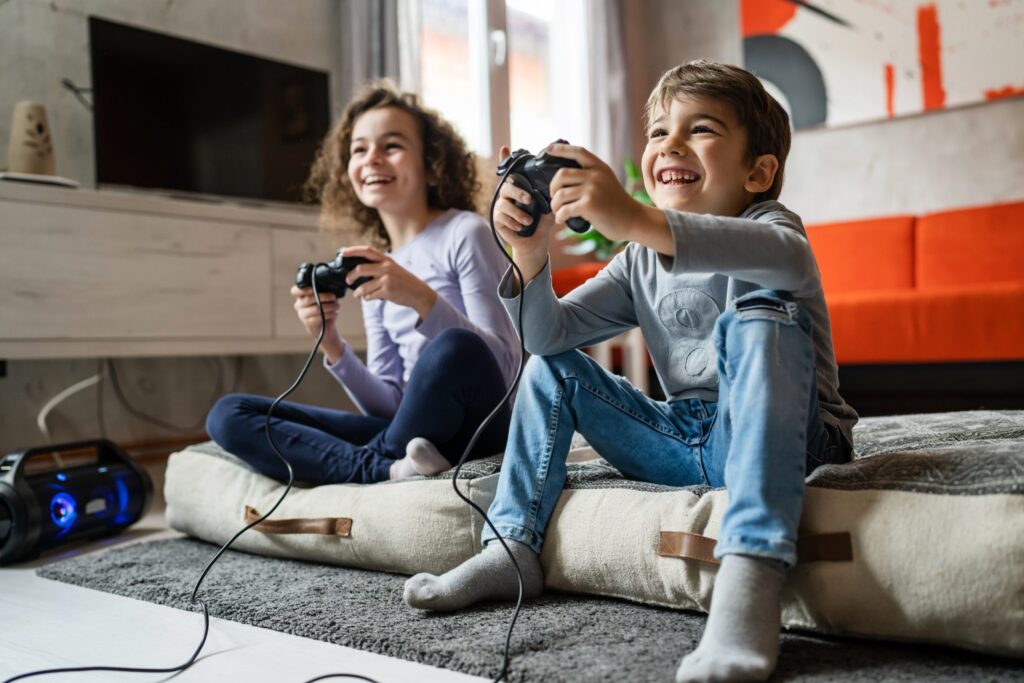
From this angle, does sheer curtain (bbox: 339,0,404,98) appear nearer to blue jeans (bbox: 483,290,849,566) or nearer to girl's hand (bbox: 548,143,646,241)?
blue jeans (bbox: 483,290,849,566)

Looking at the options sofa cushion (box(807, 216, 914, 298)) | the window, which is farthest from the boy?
sofa cushion (box(807, 216, 914, 298))

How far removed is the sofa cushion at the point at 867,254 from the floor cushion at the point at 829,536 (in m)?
2.15

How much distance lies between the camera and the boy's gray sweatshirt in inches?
36.6

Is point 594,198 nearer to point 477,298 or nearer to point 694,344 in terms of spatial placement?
point 694,344

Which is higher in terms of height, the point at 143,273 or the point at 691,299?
the point at 143,273

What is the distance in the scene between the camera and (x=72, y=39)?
2.74 m

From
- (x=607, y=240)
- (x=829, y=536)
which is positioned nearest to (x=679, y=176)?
(x=829, y=536)

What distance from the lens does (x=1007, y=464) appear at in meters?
0.94

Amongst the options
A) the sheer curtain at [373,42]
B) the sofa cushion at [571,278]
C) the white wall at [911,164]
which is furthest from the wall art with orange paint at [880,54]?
the sheer curtain at [373,42]

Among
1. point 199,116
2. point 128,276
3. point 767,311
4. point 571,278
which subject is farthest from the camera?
point 571,278

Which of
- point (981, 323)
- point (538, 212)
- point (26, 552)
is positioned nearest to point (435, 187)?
point (538, 212)

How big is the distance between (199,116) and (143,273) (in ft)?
2.19

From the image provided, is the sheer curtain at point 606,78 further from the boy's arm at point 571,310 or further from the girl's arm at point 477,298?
the boy's arm at point 571,310

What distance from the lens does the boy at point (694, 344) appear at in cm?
91
